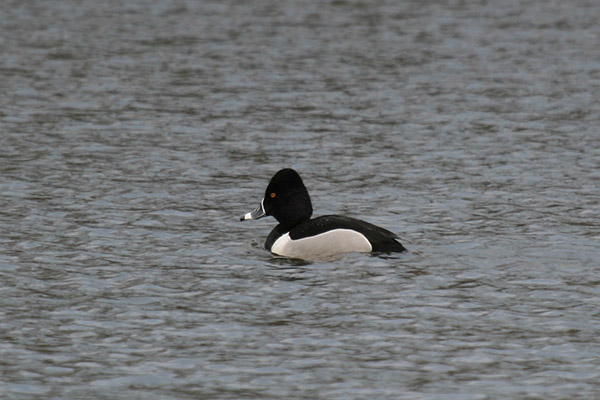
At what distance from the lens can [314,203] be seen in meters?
17.4

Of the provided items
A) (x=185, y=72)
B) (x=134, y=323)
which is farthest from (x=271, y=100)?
(x=134, y=323)

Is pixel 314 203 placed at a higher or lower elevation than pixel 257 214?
lower

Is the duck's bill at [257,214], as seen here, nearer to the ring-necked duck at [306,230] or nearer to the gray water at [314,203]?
the ring-necked duck at [306,230]

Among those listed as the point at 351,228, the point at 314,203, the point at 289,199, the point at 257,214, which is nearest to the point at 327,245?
the point at 351,228

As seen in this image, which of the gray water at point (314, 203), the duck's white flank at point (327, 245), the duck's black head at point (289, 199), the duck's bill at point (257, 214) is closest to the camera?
the gray water at point (314, 203)

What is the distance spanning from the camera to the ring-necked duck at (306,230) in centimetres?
1409

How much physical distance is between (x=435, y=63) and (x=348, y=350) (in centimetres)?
1861

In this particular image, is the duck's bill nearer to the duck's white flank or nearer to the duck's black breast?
the duck's black breast

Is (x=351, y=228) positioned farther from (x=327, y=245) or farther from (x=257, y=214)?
(x=257, y=214)

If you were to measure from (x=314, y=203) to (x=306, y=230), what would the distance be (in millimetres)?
2885

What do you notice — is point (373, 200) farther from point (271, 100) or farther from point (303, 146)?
point (271, 100)

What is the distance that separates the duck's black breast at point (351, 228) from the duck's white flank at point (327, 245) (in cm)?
5

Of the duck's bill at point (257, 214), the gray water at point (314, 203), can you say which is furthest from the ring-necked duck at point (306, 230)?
the gray water at point (314, 203)

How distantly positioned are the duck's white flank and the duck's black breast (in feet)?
0.16
